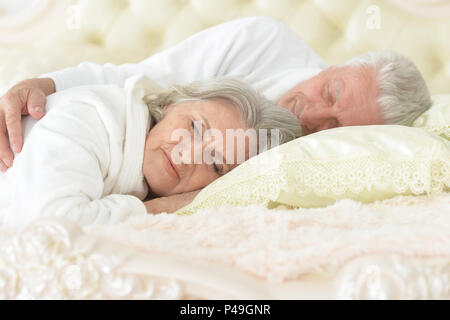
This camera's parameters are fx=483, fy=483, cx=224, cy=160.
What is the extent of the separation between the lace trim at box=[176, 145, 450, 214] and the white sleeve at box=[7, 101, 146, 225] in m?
0.21

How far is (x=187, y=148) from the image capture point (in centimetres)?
127

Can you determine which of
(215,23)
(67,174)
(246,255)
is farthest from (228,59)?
(246,255)

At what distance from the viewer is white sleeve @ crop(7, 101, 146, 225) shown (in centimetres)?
103

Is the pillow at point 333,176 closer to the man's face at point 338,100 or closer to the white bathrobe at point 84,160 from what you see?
the white bathrobe at point 84,160

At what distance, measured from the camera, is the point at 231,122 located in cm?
134

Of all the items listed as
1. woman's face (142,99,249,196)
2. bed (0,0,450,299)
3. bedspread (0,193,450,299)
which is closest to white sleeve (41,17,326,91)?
woman's face (142,99,249,196)

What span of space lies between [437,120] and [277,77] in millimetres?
652

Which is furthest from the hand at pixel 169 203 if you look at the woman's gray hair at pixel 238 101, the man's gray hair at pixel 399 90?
the man's gray hair at pixel 399 90

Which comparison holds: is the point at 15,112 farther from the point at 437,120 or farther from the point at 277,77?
the point at 437,120

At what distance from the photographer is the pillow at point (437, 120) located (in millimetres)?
1494

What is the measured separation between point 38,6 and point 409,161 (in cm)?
199

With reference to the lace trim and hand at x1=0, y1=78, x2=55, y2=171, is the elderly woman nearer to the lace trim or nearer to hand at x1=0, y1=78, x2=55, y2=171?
hand at x1=0, y1=78, x2=55, y2=171

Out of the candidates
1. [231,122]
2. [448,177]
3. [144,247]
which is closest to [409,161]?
[448,177]
